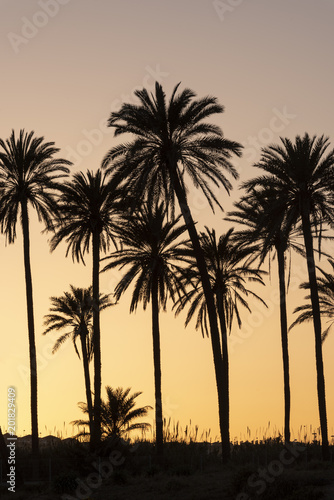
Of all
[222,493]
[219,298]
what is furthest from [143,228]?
[222,493]

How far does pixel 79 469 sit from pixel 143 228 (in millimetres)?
15403

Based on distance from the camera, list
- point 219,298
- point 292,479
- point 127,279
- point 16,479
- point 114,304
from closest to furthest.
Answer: point 292,479 < point 16,479 < point 127,279 < point 219,298 < point 114,304

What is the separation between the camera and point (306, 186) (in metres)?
50.9

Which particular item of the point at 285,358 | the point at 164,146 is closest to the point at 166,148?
the point at 164,146

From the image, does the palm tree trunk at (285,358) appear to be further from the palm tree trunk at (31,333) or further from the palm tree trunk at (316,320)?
the palm tree trunk at (31,333)

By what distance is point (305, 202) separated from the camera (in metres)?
50.7

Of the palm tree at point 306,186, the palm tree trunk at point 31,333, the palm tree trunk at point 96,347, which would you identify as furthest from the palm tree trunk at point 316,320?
the palm tree trunk at point 31,333

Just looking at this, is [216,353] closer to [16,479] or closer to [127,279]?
[127,279]

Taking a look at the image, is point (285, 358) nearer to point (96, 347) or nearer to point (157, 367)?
point (157, 367)

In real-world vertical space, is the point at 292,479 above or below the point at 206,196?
below

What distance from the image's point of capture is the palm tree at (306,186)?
50.7m

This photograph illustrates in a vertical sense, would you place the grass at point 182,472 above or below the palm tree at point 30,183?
below

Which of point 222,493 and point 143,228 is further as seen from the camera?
point 143,228

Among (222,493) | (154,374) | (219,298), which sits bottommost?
(222,493)
